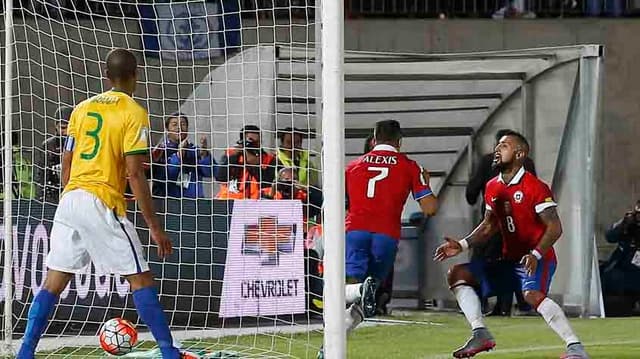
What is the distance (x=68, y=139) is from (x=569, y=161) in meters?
6.77

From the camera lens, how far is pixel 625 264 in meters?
15.8

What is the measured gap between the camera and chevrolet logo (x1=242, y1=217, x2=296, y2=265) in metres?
12.2

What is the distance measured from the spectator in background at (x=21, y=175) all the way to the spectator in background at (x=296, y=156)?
84.0 inches

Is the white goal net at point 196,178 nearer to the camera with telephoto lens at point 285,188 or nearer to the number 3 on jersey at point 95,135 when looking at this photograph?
the camera with telephoto lens at point 285,188

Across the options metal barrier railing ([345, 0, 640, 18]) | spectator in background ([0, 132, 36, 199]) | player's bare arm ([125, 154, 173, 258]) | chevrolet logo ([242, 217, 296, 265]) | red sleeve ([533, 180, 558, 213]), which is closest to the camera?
player's bare arm ([125, 154, 173, 258])

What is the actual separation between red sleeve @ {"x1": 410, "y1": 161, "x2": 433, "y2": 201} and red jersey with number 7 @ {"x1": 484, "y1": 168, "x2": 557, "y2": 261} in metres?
0.55

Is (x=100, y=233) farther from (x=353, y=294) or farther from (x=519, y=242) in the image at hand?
(x=519, y=242)

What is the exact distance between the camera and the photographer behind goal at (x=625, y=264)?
15.7 metres

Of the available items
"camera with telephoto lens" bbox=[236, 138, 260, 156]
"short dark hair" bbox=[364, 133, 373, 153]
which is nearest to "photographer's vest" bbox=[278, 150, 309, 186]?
"camera with telephoto lens" bbox=[236, 138, 260, 156]

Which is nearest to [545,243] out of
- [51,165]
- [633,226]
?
[51,165]

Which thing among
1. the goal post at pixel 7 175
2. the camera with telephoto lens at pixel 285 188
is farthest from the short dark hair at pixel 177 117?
the goal post at pixel 7 175

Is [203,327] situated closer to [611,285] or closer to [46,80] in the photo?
[46,80]

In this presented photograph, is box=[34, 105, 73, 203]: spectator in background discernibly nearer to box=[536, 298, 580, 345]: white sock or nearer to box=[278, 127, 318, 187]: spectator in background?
box=[278, 127, 318, 187]: spectator in background

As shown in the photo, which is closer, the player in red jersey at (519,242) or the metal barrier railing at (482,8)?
the player in red jersey at (519,242)
